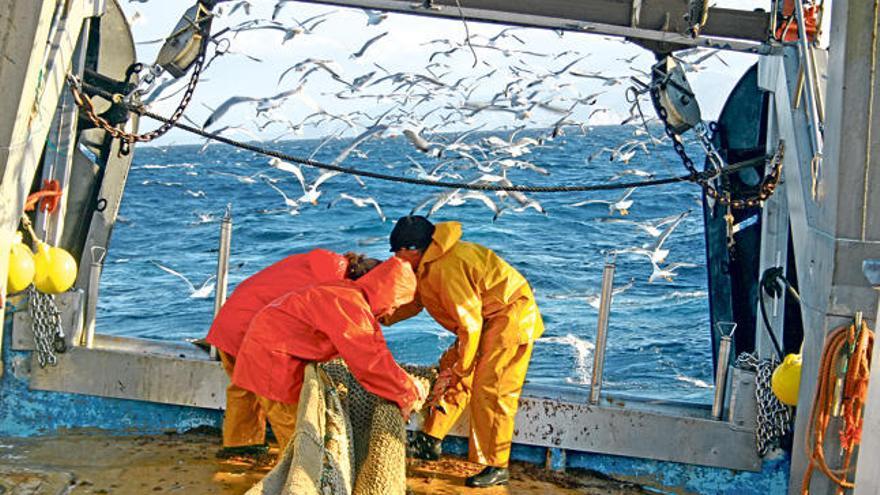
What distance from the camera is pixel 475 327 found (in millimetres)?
5027

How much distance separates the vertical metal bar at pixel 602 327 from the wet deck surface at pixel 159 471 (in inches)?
17.5

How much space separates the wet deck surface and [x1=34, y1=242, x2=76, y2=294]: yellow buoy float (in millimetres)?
817

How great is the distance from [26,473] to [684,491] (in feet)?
10.4

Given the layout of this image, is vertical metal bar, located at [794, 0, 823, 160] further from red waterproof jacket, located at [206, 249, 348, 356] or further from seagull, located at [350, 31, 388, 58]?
seagull, located at [350, 31, 388, 58]

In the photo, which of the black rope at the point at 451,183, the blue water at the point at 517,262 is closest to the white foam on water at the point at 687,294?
the blue water at the point at 517,262

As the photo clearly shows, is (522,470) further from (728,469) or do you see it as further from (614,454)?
(728,469)

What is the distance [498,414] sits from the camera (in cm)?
518

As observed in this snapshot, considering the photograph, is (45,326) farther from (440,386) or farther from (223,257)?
(440,386)

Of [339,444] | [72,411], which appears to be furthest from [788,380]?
[72,411]

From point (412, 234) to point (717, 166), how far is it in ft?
6.52

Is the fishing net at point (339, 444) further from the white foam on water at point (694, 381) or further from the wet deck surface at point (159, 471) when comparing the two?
the white foam on water at point (694, 381)

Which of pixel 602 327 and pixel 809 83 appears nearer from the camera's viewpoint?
pixel 809 83

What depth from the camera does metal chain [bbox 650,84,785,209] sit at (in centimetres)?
538

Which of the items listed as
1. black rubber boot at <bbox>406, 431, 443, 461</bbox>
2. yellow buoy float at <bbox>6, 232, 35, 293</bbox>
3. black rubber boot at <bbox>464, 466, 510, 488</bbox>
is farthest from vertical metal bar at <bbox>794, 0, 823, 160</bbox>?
yellow buoy float at <bbox>6, 232, 35, 293</bbox>
